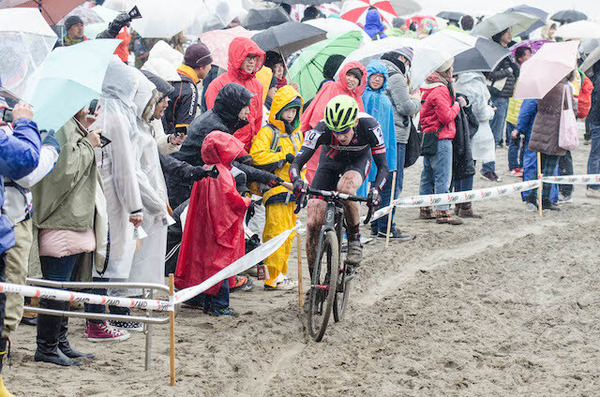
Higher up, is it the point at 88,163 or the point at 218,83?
the point at 218,83

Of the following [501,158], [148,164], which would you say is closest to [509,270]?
[148,164]

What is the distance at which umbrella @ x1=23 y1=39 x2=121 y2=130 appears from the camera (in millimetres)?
4629

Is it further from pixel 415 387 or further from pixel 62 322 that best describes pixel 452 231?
pixel 62 322

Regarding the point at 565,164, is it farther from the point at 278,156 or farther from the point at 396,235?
the point at 278,156

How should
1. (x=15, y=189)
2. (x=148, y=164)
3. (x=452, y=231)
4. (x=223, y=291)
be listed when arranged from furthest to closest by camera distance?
(x=452, y=231)
(x=223, y=291)
(x=148, y=164)
(x=15, y=189)

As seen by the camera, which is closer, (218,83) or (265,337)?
(265,337)

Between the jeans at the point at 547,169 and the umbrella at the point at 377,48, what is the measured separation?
297 cm

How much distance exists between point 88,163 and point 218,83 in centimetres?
375

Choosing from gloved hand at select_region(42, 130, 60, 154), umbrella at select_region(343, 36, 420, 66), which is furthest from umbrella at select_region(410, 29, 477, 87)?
gloved hand at select_region(42, 130, 60, 154)

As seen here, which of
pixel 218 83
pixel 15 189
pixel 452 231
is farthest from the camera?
pixel 452 231

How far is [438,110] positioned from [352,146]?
383 cm

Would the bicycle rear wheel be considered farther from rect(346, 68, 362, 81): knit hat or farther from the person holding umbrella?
the person holding umbrella

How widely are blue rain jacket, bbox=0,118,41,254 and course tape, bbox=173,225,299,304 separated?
5.10ft

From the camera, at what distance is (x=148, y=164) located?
248 inches
